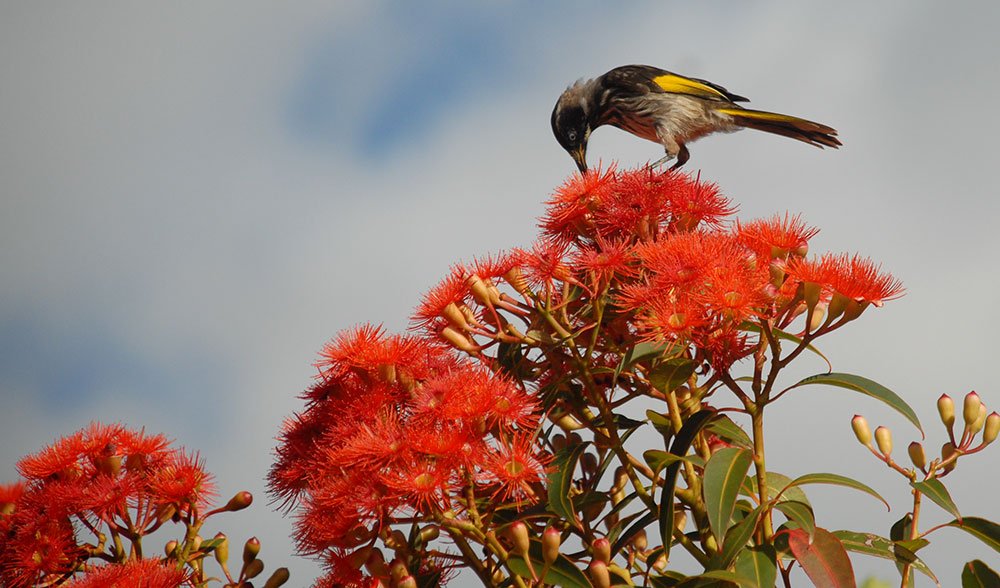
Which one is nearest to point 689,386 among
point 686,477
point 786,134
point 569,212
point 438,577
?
point 686,477

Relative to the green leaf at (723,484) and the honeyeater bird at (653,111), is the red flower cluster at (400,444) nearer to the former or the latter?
the green leaf at (723,484)

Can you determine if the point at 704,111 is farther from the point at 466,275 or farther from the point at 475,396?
the point at 475,396

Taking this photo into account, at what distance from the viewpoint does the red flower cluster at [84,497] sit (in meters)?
2.27

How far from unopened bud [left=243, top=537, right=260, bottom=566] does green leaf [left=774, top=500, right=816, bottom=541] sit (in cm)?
127

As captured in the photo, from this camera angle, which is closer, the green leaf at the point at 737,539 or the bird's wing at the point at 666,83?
→ the green leaf at the point at 737,539

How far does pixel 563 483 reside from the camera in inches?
79.7

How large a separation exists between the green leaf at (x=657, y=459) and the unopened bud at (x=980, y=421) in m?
0.71

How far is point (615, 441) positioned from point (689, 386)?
264 millimetres

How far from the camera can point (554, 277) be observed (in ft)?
7.15

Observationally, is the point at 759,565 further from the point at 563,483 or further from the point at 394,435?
the point at 394,435

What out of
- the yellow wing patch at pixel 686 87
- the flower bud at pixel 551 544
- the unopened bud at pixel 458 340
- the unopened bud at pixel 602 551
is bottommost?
the unopened bud at pixel 602 551

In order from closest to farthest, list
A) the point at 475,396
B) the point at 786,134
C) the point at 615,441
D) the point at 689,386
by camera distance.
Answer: the point at 475,396 → the point at 615,441 → the point at 689,386 → the point at 786,134

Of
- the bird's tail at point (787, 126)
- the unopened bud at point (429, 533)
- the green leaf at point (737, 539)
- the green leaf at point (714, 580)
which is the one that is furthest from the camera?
the bird's tail at point (787, 126)

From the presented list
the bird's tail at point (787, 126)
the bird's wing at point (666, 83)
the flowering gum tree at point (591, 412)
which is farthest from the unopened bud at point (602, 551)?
the bird's wing at point (666, 83)
